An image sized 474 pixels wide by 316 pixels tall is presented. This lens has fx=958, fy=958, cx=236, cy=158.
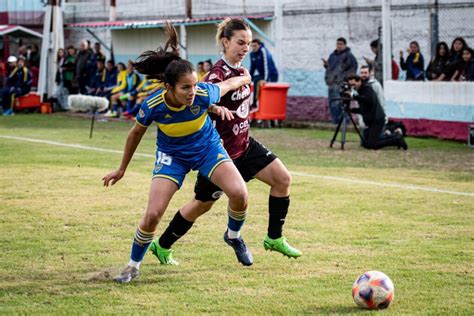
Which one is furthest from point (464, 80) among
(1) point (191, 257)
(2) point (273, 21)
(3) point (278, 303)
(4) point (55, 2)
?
(4) point (55, 2)

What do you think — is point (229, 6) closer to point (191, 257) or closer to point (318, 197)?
point (318, 197)

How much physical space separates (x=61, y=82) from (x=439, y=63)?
1489 centimetres

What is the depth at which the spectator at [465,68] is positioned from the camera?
1844 cm

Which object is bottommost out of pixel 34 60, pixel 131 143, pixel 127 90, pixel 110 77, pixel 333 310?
pixel 333 310

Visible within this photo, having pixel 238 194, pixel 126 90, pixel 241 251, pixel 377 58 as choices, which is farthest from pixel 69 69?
pixel 238 194

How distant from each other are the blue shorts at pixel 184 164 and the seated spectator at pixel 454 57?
12.4 metres

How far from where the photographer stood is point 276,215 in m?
7.84

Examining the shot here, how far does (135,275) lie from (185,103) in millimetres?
1316

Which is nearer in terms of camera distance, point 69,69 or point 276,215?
point 276,215

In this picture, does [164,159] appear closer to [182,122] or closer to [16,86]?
[182,122]

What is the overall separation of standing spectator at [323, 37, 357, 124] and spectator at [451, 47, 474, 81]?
10.7ft

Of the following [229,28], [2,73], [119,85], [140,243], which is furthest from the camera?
[2,73]

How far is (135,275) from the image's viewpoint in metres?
7.04

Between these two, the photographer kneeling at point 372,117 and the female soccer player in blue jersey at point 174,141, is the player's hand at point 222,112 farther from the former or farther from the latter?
the photographer kneeling at point 372,117
